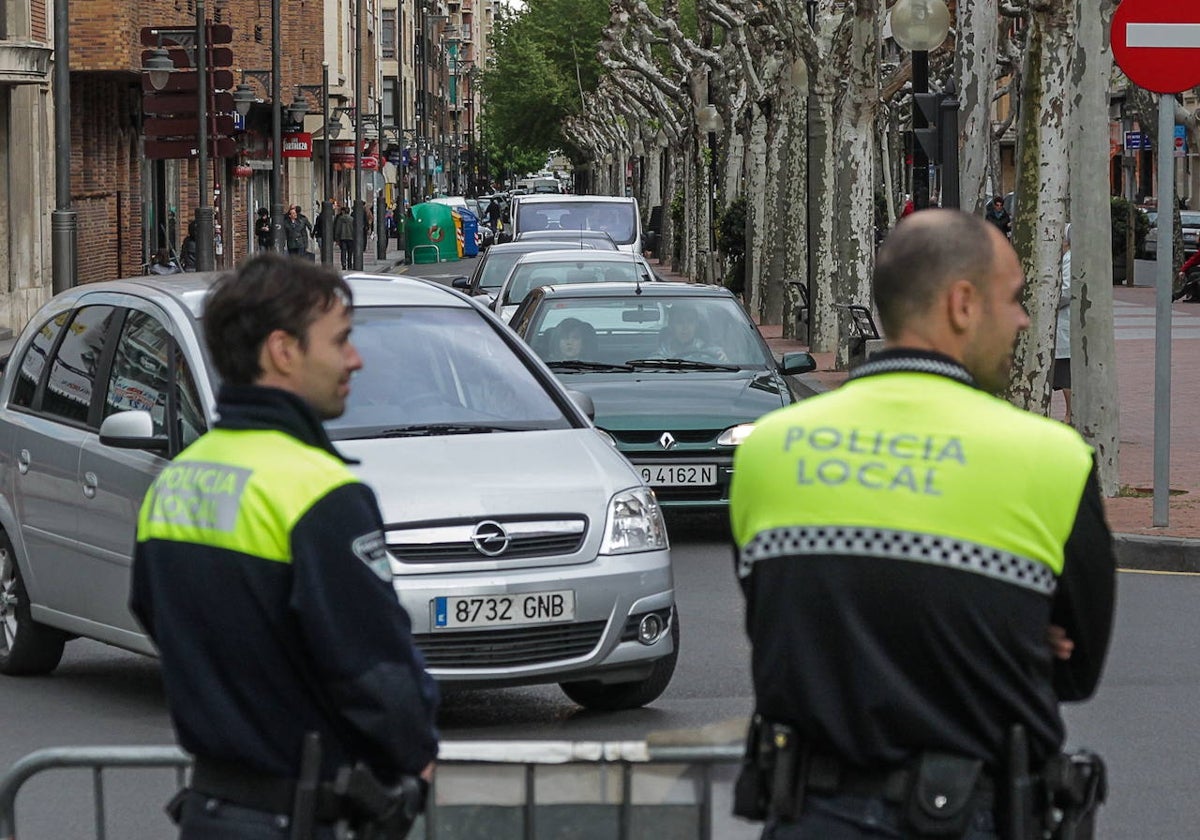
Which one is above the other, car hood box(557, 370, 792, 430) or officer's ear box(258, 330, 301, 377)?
officer's ear box(258, 330, 301, 377)

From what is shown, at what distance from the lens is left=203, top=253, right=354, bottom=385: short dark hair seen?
134 inches

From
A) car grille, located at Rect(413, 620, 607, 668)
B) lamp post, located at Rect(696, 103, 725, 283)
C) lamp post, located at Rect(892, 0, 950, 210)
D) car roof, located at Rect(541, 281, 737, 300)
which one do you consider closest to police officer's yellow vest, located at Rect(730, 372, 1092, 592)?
car grille, located at Rect(413, 620, 607, 668)

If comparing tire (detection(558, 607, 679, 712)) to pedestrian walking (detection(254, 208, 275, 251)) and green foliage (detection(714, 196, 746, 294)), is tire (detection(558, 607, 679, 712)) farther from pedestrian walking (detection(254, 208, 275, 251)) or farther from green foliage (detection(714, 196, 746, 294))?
pedestrian walking (detection(254, 208, 275, 251))

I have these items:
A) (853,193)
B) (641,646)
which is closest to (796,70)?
(853,193)

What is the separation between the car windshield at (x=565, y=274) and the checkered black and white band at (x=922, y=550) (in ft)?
59.5

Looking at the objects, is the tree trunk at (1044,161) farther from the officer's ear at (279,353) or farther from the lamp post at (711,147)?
the lamp post at (711,147)

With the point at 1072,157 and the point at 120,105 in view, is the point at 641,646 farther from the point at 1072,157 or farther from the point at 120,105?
the point at 120,105

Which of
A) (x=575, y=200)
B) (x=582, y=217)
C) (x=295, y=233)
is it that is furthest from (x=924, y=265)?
(x=295, y=233)

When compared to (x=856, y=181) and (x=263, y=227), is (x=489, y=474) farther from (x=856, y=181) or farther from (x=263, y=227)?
(x=263, y=227)

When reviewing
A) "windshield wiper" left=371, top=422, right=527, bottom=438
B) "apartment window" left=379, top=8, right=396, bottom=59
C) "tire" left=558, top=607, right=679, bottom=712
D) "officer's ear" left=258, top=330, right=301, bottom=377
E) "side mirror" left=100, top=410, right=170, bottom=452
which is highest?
"apartment window" left=379, top=8, right=396, bottom=59

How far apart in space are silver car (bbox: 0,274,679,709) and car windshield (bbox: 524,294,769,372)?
17.2ft

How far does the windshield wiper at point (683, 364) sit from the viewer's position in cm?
1420


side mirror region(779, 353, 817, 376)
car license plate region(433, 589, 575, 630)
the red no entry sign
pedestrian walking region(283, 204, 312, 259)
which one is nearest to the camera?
car license plate region(433, 589, 575, 630)

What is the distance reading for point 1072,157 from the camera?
1445 centimetres
